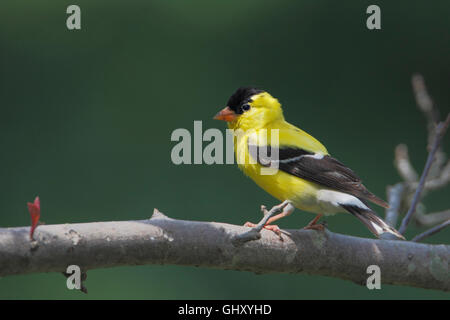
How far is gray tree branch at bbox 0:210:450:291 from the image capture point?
1622 millimetres

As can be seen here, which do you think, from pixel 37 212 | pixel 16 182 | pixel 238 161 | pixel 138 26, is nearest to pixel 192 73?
Result: pixel 138 26

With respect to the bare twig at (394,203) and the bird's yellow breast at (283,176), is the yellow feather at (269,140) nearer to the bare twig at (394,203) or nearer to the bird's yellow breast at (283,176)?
the bird's yellow breast at (283,176)

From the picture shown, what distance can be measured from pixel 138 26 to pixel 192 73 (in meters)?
0.78

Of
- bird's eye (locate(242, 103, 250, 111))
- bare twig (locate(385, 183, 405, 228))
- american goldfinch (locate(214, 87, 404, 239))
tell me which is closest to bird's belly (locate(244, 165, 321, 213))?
american goldfinch (locate(214, 87, 404, 239))

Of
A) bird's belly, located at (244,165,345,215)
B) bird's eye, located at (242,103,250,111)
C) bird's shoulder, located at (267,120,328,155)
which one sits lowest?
bird's belly, located at (244,165,345,215)

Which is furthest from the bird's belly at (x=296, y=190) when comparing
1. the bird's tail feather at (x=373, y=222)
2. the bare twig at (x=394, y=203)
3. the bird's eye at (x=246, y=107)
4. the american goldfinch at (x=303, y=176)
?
the bird's eye at (x=246, y=107)

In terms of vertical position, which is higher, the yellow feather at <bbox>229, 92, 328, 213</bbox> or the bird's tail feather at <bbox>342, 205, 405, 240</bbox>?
the yellow feather at <bbox>229, 92, 328, 213</bbox>

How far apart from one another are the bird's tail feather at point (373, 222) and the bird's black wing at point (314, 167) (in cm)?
6

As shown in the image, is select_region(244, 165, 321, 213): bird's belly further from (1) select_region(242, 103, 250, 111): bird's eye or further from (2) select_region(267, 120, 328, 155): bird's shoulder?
(1) select_region(242, 103, 250, 111): bird's eye

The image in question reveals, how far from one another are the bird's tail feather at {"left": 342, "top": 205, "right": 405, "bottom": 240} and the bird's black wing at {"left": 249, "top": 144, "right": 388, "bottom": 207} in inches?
2.2

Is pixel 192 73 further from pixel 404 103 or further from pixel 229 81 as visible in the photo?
pixel 404 103

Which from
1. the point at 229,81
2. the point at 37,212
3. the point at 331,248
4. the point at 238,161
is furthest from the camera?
the point at 229,81

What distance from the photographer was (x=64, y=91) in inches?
216

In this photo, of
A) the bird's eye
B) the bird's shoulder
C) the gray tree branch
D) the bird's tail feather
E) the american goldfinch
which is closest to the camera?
the gray tree branch
